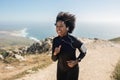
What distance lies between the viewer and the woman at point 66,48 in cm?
703

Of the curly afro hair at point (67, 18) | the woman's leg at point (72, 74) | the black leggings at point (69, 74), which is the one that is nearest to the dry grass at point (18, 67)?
the black leggings at point (69, 74)

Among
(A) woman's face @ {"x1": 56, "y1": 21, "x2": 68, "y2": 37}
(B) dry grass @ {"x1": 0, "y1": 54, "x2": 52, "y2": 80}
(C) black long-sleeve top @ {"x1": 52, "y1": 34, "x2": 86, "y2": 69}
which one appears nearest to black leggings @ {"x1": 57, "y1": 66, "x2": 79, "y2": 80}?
(C) black long-sleeve top @ {"x1": 52, "y1": 34, "x2": 86, "y2": 69}

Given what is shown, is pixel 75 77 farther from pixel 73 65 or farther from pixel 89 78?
pixel 89 78

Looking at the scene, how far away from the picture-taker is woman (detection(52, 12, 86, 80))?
703 centimetres

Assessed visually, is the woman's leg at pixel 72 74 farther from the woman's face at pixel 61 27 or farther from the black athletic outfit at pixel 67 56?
the woman's face at pixel 61 27

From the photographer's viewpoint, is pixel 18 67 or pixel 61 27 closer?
pixel 61 27

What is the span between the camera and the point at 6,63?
2991 centimetres

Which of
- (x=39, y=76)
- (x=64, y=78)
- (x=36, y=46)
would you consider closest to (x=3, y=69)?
(x=39, y=76)

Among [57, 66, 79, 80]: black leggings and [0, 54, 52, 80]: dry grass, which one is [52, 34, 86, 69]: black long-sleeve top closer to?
[57, 66, 79, 80]: black leggings

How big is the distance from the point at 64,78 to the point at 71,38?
124 centimetres

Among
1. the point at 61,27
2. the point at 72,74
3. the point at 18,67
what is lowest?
the point at 18,67

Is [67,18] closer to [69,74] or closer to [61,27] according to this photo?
[61,27]

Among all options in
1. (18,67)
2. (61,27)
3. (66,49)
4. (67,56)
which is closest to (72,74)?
(67,56)

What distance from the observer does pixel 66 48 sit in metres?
7.21
